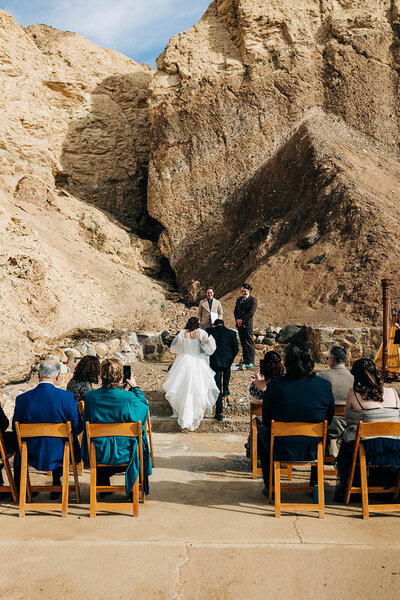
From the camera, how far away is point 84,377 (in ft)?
17.6

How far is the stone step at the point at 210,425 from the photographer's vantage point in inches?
285

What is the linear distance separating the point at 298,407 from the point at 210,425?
10.6 ft

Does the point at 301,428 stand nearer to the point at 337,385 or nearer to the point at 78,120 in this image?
the point at 337,385

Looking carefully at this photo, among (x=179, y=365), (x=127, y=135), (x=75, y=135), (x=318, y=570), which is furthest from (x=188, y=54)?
(x=318, y=570)

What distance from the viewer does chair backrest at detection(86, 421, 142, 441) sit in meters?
4.07

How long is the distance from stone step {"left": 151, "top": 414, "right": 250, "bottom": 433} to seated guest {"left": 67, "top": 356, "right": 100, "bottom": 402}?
2171mm

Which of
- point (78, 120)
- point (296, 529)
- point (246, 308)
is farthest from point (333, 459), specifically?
point (78, 120)

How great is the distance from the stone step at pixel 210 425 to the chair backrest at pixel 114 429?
10.8 feet

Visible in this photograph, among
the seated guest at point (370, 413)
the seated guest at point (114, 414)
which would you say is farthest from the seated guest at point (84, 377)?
the seated guest at point (370, 413)

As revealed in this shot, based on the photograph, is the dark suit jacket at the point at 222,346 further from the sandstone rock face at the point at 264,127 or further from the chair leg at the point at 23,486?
the sandstone rock face at the point at 264,127

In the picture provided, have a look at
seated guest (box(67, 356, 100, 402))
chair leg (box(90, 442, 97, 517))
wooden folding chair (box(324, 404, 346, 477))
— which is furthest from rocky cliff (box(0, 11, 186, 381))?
wooden folding chair (box(324, 404, 346, 477))

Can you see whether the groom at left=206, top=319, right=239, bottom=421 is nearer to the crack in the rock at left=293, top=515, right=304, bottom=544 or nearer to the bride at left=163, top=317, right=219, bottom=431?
the bride at left=163, top=317, right=219, bottom=431

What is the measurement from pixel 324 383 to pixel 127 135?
989 inches

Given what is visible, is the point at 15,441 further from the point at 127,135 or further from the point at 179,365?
the point at 127,135
